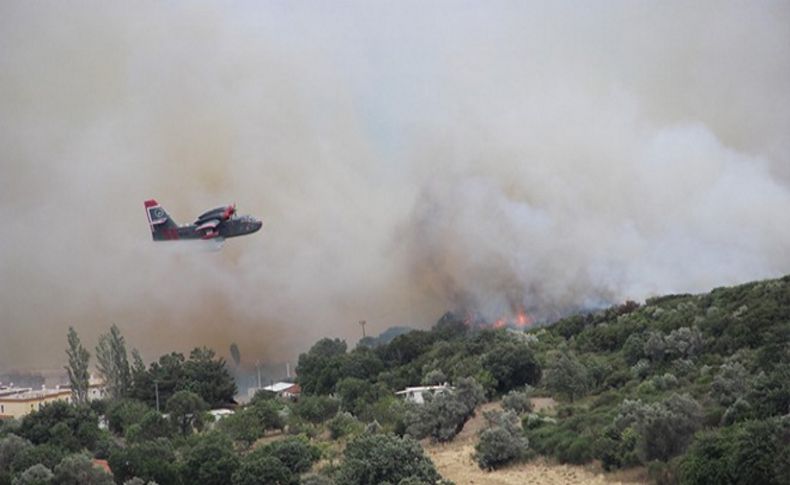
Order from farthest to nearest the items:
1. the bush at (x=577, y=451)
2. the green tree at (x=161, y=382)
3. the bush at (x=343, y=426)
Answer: the green tree at (x=161, y=382)
the bush at (x=343, y=426)
the bush at (x=577, y=451)

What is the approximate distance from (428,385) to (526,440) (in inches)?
797

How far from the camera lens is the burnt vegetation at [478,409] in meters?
35.2

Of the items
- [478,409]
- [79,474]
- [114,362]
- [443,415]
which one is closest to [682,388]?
[443,415]

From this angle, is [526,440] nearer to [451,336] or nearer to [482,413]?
[482,413]

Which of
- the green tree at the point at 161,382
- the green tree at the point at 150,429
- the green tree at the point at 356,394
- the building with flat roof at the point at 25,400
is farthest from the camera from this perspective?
the building with flat roof at the point at 25,400

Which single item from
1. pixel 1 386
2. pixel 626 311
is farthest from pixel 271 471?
pixel 1 386

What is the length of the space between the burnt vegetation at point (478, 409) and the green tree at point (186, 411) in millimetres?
109

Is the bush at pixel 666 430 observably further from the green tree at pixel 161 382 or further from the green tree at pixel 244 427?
the green tree at pixel 161 382

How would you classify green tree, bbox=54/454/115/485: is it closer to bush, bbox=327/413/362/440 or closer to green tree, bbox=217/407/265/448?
green tree, bbox=217/407/265/448

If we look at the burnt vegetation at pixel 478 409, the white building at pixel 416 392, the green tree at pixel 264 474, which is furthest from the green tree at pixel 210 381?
the green tree at pixel 264 474

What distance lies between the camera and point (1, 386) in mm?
106688

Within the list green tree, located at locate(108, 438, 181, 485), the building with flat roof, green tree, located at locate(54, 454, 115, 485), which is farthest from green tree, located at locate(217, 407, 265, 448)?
the building with flat roof

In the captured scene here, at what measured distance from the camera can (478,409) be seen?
50812 millimetres

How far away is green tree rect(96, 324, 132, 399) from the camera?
240ft
